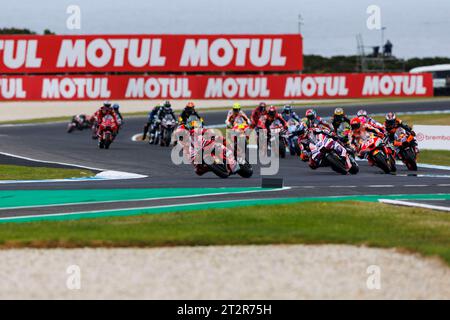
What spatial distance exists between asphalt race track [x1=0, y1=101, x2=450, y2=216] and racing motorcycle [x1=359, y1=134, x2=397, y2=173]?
27cm

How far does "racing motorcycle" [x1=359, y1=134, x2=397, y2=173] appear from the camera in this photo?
24.0 meters

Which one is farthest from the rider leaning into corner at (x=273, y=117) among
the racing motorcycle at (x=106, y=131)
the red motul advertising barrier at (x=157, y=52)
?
the red motul advertising barrier at (x=157, y=52)

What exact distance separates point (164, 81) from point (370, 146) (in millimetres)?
35356

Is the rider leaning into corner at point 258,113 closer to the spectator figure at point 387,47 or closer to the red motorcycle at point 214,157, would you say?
the red motorcycle at point 214,157

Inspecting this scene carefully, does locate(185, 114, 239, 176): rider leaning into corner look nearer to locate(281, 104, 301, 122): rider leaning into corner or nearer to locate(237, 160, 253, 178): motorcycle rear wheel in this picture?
locate(237, 160, 253, 178): motorcycle rear wheel

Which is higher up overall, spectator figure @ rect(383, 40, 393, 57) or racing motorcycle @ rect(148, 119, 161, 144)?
spectator figure @ rect(383, 40, 393, 57)

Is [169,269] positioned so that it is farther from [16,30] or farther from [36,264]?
[16,30]

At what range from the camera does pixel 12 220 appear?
51.3 feet

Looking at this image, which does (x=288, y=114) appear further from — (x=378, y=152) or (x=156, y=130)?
(x=378, y=152)

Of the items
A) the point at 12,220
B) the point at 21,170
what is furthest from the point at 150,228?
the point at 21,170

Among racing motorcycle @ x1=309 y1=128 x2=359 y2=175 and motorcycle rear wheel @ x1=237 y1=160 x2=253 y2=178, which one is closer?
motorcycle rear wheel @ x1=237 y1=160 x2=253 y2=178

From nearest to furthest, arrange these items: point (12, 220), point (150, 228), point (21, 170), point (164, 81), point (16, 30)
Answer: point (150, 228) → point (12, 220) → point (21, 170) → point (164, 81) → point (16, 30)

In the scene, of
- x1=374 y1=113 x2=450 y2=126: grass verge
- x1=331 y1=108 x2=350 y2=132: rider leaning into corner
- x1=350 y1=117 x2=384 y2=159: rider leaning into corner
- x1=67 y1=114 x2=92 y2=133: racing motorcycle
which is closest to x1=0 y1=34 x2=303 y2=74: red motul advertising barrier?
x1=374 y1=113 x2=450 y2=126: grass verge
